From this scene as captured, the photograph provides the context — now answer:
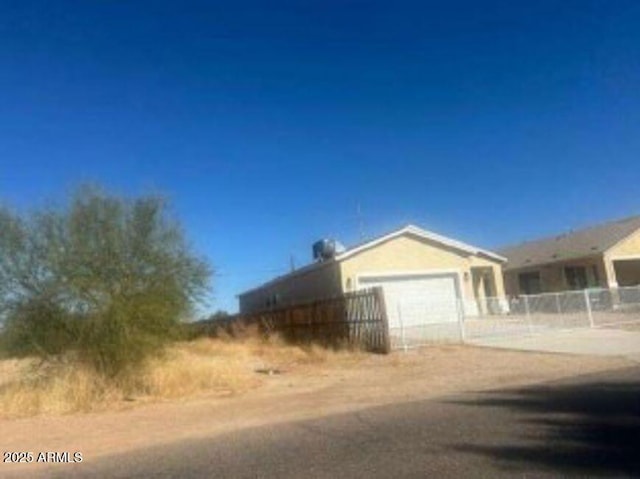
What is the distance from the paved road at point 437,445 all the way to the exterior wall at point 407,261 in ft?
59.7

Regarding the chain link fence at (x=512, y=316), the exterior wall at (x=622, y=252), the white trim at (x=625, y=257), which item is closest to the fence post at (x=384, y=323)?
the chain link fence at (x=512, y=316)

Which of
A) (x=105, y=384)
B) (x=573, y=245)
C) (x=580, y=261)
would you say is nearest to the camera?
(x=105, y=384)

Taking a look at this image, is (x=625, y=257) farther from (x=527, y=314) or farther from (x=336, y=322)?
(x=336, y=322)

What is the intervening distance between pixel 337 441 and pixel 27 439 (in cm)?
525

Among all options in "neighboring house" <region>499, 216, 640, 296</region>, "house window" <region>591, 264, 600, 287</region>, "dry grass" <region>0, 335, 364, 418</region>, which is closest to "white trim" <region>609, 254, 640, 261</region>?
"neighboring house" <region>499, 216, 640, 296</region>

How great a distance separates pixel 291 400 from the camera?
13500mm

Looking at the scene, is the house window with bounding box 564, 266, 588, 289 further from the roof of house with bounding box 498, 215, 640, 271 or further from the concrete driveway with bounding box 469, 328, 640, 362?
the concrete driveway with bounding box 469, 328, 640, 362

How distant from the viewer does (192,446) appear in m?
9.57

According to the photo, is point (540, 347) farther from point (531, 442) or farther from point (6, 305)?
point (6, 305)

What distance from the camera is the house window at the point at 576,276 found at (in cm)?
3751

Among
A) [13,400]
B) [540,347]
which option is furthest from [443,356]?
[13,400]

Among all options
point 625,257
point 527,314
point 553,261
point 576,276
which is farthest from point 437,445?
point 576,276

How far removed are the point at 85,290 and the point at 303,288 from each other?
19.3 meters

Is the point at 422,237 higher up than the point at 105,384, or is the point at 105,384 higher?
the point at 422,237
